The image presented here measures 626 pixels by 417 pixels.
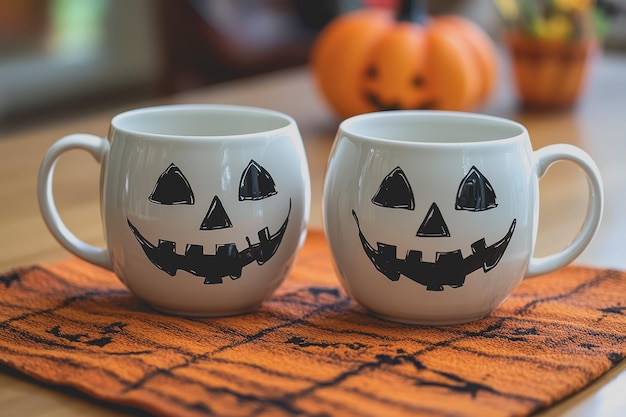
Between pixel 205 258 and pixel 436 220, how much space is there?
5.6 inches

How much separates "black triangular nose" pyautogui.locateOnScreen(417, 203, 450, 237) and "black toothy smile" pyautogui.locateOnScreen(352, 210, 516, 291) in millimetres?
13

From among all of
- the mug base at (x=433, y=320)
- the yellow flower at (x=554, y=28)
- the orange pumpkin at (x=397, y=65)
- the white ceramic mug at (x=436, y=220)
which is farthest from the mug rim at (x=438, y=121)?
the yellow flower at (x=554, y=28)

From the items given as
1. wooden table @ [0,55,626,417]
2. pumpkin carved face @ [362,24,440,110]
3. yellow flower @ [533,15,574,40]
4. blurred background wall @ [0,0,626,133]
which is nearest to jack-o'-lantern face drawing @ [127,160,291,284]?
wooden table @ [0,55,626,417]

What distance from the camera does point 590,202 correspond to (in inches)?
22.9

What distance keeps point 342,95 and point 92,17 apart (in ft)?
6.86

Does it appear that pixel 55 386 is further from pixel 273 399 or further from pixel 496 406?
pixel 496 406

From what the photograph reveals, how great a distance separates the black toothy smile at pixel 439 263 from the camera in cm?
54

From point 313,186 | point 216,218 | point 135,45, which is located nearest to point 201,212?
point 216,218

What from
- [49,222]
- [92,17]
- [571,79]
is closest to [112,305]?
[49,222]

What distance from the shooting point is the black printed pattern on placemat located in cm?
45

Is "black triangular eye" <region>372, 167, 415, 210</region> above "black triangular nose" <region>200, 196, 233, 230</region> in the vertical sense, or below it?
above

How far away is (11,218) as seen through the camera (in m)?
0.78

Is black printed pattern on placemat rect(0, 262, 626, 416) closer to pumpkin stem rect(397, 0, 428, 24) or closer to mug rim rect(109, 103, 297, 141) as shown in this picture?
mug rim rect(109, 103, 297, 141)

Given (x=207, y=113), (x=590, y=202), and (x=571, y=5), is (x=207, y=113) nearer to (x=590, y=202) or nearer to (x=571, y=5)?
(x=590, y=202)
